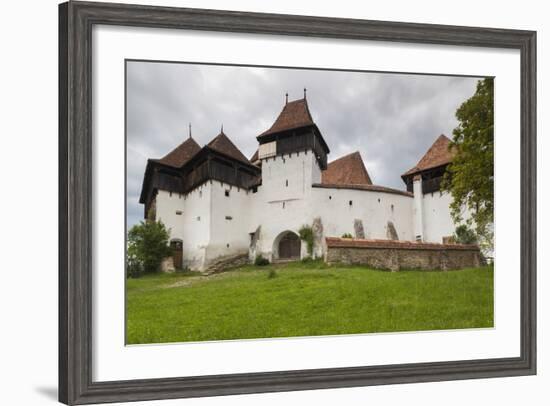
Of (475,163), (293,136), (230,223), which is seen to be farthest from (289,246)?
(475,163)

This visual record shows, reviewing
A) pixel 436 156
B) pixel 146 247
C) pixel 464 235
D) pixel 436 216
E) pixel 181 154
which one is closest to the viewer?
pixel 146 247

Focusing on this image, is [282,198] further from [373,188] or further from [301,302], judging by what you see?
[301,302]

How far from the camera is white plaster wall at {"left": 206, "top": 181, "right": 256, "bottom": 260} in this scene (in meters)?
6.76

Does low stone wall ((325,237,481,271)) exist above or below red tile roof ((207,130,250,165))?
below

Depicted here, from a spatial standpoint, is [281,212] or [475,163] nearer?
[281,212]

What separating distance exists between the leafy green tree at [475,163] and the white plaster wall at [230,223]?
209 centimetres

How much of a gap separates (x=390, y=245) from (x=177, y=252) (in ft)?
7.04

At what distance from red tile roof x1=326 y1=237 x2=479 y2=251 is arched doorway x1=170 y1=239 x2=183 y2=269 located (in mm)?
1452

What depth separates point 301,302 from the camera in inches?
272

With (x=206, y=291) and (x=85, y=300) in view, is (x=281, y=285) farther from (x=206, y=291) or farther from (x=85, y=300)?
(x=85, y=300)

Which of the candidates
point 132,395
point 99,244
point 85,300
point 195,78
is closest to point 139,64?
point 195,78

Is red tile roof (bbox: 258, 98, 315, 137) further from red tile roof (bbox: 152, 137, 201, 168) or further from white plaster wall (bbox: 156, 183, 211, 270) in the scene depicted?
white plaster wall (bbox: 156, 183, 211, 270)

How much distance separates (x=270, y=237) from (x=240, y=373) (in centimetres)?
129

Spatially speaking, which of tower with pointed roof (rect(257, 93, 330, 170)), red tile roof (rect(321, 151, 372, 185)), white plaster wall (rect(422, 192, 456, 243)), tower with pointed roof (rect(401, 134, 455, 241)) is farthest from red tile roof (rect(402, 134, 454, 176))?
tower with pointed roof (rect(257, 93, 330, 170))
